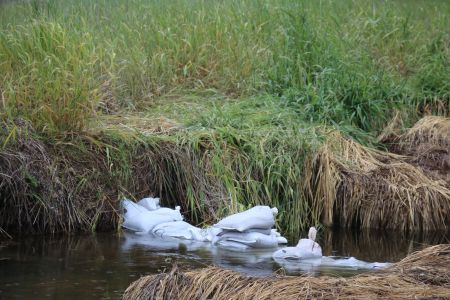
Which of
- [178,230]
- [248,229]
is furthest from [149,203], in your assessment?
[248,229]

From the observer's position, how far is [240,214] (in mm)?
8398

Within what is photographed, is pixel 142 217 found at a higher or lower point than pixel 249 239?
higher

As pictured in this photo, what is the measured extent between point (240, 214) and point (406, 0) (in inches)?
308

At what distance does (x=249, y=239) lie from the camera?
27.4 feet

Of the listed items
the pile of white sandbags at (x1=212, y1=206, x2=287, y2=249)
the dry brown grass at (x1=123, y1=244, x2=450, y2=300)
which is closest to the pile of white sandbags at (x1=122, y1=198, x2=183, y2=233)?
the pile of white sandbags at (x1=212, y1=206, x2=287, y2=249)

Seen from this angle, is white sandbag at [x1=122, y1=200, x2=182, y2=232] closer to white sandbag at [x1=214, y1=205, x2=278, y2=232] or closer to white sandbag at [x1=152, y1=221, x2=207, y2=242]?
white sandbag at [x1=152, y1=221, x2=207, y2=242]

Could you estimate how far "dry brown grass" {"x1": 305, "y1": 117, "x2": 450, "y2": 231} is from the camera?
941 centimetres

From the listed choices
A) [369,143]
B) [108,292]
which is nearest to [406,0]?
[369,143]

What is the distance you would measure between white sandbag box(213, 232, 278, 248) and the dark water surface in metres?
0.13

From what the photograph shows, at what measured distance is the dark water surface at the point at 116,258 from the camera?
6.88m

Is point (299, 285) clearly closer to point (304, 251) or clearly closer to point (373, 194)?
point (304, 251)

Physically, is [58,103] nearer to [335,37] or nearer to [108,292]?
[108,292]

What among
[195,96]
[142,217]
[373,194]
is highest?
[195,96]

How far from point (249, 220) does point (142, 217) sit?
3.65ft
